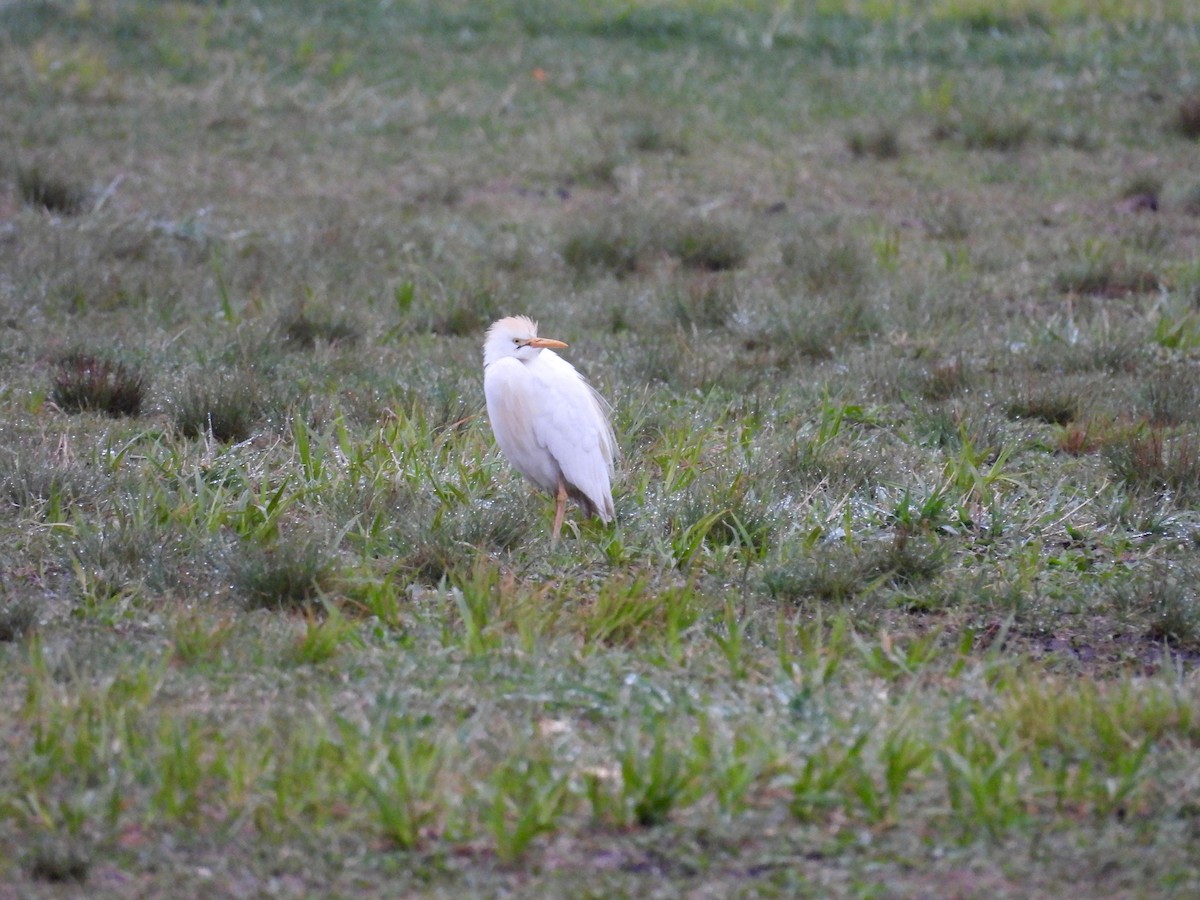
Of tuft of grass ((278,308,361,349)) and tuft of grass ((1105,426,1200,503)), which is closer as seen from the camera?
tuft of grass ((1105,426,1200,503))

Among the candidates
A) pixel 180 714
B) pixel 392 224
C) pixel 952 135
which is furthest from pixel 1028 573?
pixel 952 135

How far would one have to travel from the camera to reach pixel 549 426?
168 inches

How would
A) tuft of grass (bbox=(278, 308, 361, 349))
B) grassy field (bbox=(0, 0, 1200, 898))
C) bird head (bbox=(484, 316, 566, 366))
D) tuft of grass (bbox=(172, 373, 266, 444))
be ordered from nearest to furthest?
grassy field (bbox=(0, 0, 1200, 898)) < bird head (bbox=(484, 316, 566, 366)) < tuft of grass (bbox=(172, 373, 266, 444)) < tuft of grass (bbox=(278, 308, 361, 349))

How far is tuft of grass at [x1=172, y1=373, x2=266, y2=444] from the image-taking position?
16.7ft

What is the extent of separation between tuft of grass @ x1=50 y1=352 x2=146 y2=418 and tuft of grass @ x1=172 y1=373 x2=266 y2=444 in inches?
8.9

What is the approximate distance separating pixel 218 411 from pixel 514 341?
1274mm

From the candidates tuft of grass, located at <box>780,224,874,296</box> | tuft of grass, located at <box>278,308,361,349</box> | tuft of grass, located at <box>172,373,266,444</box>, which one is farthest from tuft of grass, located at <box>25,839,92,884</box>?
tuft of grass, located at <box>780,224,874,296</box>

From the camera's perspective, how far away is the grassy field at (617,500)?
273cm

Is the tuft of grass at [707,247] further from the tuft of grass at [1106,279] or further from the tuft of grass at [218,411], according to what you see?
the tuft of grass at [218,411]

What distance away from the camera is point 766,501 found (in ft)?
14.5

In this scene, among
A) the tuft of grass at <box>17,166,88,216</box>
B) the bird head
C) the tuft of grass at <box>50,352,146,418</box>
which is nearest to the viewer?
the bird head

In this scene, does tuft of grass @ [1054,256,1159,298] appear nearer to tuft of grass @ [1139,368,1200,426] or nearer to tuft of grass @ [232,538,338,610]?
tuft of grass @ [1139,368,1200,426]

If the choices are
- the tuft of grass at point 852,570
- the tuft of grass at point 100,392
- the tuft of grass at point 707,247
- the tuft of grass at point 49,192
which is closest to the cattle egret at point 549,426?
the tuft of grass at point 852,570

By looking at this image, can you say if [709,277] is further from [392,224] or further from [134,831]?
[134,831]
